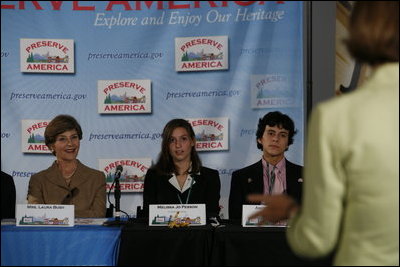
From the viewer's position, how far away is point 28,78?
4.38 meters

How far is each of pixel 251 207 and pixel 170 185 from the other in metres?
1.03

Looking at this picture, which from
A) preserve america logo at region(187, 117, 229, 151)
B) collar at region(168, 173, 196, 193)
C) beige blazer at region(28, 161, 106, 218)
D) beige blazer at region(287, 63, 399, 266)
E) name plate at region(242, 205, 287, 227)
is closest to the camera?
beige blazer at region(287, 63, 399, 266)

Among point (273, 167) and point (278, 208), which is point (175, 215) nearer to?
point (273, 167)

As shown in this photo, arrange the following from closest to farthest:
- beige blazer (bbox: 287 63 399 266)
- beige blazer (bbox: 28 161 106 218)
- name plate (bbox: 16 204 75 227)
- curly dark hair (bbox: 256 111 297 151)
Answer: beige blazer (bbox: 287 63 399 266) → name plate (bbox: 16 204 75 227) → beige blazer (bbox: 28 161 106 218) → curly dark hair (bbox: 256 111 297 151)

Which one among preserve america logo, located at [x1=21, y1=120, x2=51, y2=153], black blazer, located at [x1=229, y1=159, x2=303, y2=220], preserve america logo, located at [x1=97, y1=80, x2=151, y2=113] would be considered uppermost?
preserve america logo, located at [x1=97, y1=80, x2=151, y2=113]

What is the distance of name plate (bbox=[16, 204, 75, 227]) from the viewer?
3289 millimetres

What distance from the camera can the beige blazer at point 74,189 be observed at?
400 cm

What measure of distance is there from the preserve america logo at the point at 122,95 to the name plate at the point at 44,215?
1.24m

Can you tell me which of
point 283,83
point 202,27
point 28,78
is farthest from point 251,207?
point 28,78

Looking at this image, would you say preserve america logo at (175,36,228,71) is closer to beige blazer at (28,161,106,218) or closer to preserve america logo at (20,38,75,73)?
preserve america logo at (20,38,75,73)

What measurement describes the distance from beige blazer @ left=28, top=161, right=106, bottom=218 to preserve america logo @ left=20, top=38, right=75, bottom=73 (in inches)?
27.9

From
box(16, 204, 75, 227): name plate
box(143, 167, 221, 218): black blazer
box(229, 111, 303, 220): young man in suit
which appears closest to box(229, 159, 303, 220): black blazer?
box(229, 111, 303, 220): young man in suit

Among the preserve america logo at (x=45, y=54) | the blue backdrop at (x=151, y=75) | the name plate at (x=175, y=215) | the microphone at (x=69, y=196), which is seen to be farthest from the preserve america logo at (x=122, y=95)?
the name plate at (x=175, y=215)

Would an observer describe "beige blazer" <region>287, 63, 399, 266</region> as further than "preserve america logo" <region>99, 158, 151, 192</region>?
No
